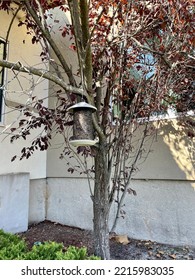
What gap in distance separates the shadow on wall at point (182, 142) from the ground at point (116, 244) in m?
1.28

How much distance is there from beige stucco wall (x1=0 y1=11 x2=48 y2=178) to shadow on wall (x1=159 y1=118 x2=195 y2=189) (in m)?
3.37

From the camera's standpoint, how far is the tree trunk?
11.5 feet

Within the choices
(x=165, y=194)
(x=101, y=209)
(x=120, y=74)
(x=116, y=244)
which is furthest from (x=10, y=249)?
(x=165, y=194)

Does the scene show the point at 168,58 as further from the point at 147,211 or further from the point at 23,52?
the point at 23,52

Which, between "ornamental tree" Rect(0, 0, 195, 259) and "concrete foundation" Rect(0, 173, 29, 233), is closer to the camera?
"ornamental tree" Rect(0, 0, 195, 259)

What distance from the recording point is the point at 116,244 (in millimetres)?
4812

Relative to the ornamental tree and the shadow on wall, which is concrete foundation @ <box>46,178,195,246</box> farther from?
the ornamental tree

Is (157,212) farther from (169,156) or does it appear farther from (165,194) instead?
(169,156)

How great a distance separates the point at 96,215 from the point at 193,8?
3.65 m

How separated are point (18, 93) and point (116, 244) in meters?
4.35

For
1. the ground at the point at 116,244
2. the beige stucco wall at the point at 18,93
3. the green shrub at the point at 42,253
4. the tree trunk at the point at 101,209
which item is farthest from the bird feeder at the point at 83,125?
the beige stucco wall at the point at 18,93

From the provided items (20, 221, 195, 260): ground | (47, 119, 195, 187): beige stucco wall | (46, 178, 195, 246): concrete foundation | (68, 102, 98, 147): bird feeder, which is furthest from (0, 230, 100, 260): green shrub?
(47, 119, 195, 187): beige stucco wall

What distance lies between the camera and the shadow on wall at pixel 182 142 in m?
4.68
